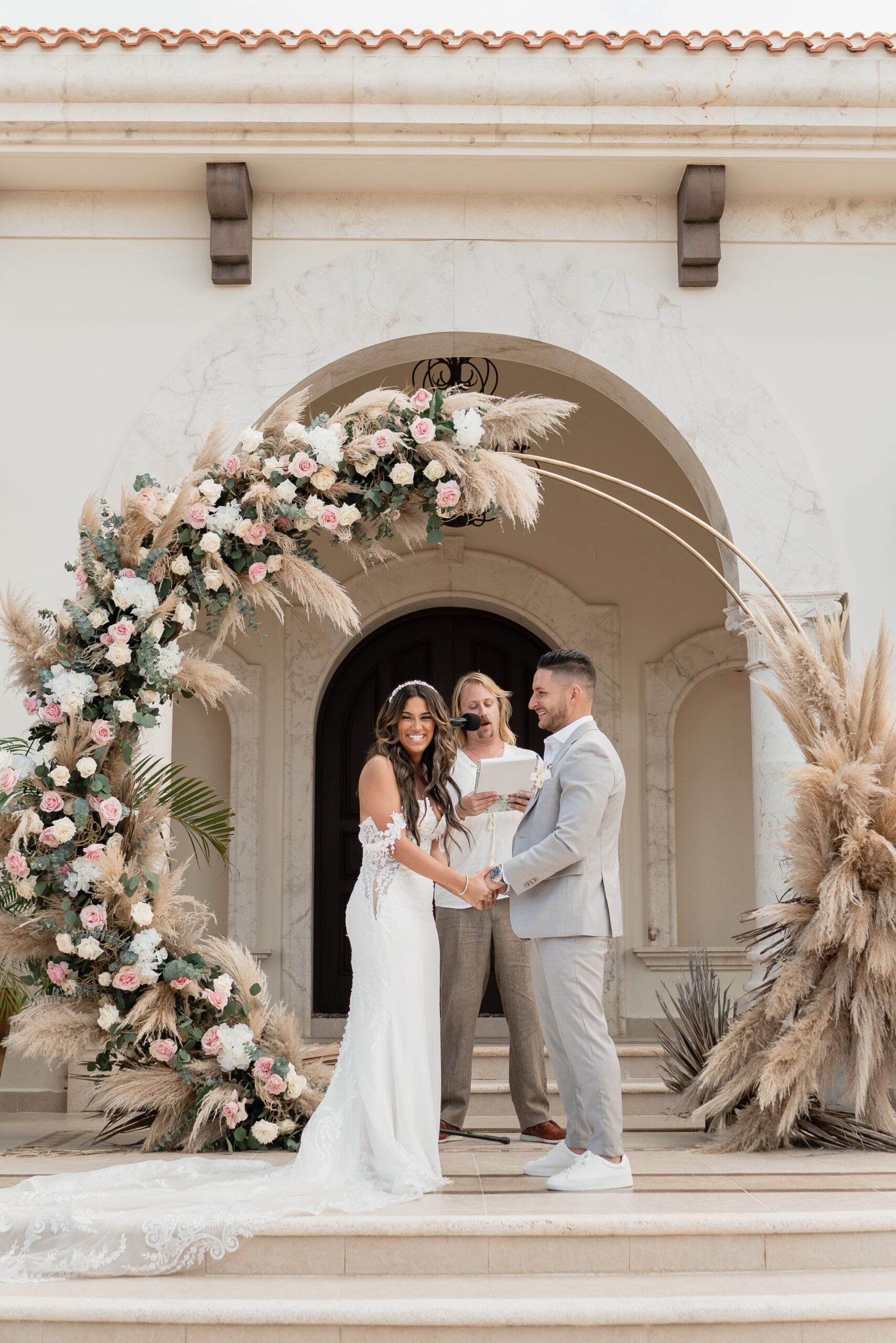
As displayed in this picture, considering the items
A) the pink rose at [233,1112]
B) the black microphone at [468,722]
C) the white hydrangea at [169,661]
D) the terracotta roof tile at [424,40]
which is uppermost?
the terracotta roof tile at [424,40]

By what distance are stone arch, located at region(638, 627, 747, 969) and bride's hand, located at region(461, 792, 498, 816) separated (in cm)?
380

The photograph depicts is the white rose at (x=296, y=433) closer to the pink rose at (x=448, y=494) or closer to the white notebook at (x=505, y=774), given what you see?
the pink rose at (x=448, y=494)

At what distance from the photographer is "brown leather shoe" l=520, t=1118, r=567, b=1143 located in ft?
17.8

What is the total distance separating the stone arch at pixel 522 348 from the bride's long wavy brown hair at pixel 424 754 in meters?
2.57

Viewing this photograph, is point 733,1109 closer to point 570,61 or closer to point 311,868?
point 311,868

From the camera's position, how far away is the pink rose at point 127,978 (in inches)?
202

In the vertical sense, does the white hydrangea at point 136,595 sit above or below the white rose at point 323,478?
below

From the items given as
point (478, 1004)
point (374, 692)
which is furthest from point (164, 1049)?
point (374, 692)

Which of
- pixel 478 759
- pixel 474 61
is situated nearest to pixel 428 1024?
pixel 478 759

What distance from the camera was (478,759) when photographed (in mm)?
5613

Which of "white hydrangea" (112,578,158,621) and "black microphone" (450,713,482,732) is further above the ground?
"white hydrangea" (112,578,158,621)

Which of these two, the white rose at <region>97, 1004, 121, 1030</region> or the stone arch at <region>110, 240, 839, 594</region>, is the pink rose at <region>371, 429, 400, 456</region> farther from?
the white rose at <region>97, 1004, 121, 1030</region>

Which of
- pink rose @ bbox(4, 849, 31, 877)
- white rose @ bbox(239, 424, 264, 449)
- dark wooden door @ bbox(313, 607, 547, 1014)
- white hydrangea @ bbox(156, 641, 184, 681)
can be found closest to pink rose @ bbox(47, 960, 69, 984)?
pink rose @ bbox(4, 849, 31, 877)

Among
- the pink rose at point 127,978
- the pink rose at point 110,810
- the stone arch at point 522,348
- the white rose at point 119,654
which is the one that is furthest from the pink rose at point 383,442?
the pink rose at point 127,978
